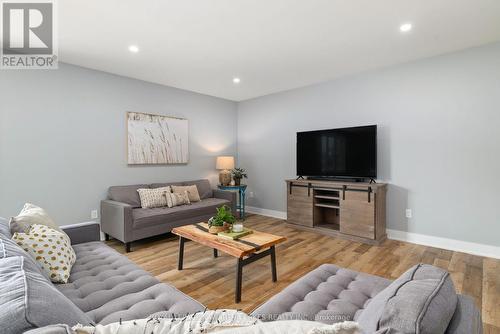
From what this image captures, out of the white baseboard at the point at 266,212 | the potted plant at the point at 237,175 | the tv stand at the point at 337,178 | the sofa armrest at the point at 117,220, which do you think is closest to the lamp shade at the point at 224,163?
the potted plant at the point at 237,175

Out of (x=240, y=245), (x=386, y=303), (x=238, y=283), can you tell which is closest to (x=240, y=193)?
(x=240, y=245)

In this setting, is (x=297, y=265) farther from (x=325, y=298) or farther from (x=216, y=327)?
(x=216, y=327)

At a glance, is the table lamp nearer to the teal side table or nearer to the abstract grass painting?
the teal side table

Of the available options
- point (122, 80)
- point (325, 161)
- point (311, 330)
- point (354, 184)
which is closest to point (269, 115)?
point (325, 161)

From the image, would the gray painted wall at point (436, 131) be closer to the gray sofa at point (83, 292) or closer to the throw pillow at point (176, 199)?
the throw pillow at point (176, 199)

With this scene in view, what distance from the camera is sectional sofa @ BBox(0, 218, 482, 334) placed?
0.70m

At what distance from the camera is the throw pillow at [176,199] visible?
393cm

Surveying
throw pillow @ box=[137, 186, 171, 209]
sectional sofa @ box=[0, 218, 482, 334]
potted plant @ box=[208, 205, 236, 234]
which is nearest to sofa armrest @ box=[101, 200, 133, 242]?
throw pillow @ box=[137, 186, 171, 209]

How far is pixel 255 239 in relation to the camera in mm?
2344

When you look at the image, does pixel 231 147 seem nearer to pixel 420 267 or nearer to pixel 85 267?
pixel 85 267

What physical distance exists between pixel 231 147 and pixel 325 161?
237 cm

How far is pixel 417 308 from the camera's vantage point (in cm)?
72

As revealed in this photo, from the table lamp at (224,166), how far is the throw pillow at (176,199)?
43.4 inches

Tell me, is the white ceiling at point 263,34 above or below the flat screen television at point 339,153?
above
